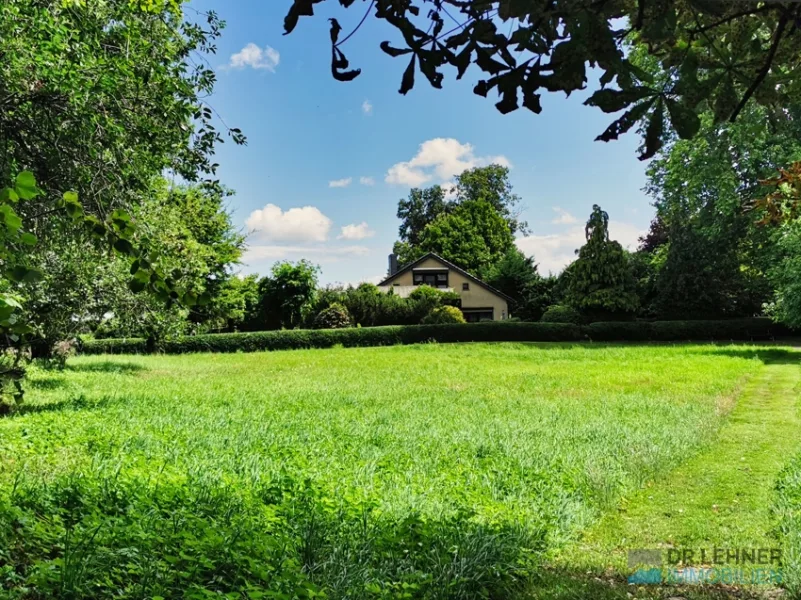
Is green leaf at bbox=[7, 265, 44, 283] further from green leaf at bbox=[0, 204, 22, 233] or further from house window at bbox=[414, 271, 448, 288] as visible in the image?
house window at bbox=[414, 271, 448, 288]

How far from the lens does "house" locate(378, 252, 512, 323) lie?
41.8 m

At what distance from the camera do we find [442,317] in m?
31.1

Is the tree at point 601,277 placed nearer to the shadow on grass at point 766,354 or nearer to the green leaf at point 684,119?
the shadow on grass at point 766,354

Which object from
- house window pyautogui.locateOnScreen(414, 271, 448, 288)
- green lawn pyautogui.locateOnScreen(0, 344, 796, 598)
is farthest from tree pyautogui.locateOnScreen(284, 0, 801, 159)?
house window pyautogui.locateOnScreen(414, 271, 448, 288)

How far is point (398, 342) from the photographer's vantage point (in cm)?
2784

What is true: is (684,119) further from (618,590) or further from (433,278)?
(433,278)

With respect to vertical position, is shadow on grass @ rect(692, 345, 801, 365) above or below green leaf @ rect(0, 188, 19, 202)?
below

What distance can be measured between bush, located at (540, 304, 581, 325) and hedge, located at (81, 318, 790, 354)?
2039mm

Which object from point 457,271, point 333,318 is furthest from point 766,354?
point 457,271

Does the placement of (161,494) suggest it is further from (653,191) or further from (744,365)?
(653,191)

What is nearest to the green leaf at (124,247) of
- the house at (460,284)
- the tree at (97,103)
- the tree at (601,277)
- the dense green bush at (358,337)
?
the tree at (97,103)

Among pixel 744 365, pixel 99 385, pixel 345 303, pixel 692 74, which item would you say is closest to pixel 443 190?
pixel 345 303

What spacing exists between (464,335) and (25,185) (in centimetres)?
2684

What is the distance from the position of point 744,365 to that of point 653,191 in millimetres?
15704
